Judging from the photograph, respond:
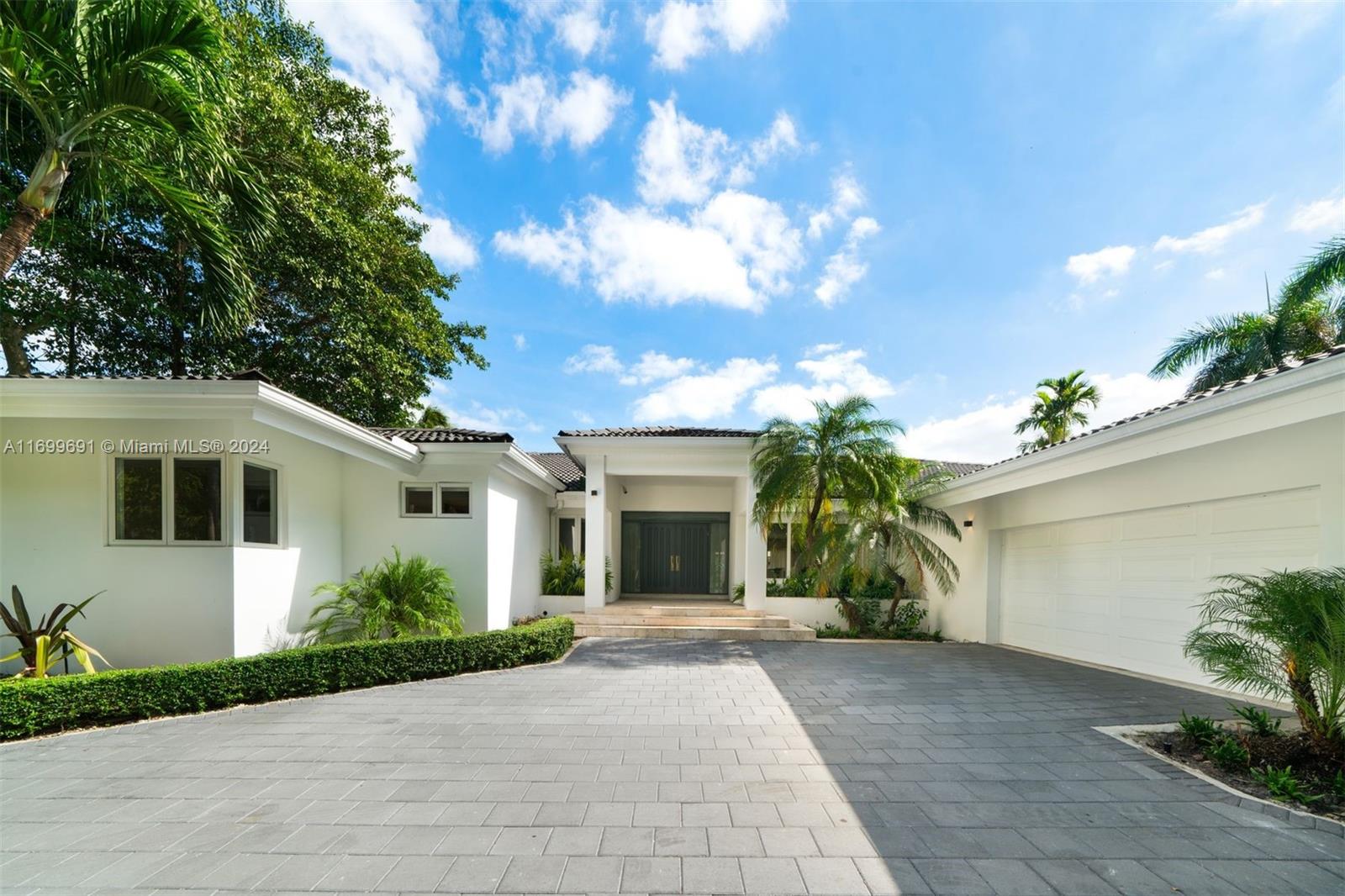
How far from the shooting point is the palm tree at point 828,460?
34.6 feet

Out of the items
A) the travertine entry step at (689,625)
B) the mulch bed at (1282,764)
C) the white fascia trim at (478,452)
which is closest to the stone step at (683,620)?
the travertine entry step at (689,625)

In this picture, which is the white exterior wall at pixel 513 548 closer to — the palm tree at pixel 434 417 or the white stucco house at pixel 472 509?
the white stucco house at pixel 472 509

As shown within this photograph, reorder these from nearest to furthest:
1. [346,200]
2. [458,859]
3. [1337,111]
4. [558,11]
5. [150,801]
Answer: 1. [458,859]
2. [150,801]
3. [1337,111]
4. [558,11]
5. [346,200]

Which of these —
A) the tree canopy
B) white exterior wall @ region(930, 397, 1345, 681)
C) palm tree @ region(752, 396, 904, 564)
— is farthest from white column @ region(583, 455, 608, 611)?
white exterior wall @ region(930, 397, 1345, 681)

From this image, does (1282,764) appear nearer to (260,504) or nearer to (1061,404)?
(260,504)

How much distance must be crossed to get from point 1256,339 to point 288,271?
2296cm

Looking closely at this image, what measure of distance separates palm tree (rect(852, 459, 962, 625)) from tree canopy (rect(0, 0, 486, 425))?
12.0 meters

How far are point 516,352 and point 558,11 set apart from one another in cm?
1021

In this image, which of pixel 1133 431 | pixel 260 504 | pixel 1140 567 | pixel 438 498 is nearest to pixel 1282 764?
pixel 1133 431

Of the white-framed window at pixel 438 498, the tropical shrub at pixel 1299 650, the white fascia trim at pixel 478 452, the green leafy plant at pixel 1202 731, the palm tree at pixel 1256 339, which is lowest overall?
the green leafy plant at pixel 1202 731

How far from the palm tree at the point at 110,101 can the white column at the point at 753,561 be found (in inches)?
375

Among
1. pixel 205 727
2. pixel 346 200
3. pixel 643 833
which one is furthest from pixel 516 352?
pixel 643 833

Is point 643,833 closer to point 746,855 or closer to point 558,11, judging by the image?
point 746,855

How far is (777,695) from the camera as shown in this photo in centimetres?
646
